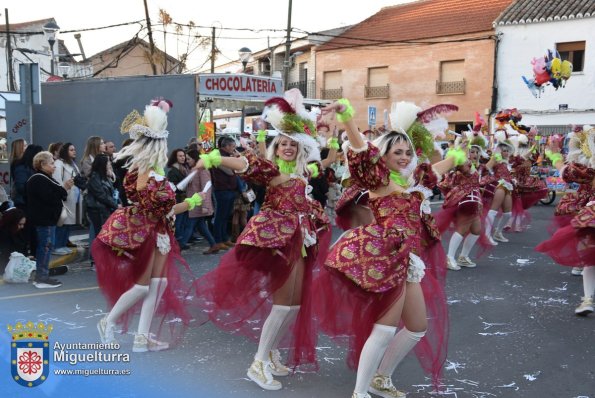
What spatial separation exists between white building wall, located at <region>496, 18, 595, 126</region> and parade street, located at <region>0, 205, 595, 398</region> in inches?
682

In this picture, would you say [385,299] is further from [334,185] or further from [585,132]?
[334,185]

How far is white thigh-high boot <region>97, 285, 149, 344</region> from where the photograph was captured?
4.56 metres

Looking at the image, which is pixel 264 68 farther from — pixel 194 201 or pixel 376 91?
pixel 194 201

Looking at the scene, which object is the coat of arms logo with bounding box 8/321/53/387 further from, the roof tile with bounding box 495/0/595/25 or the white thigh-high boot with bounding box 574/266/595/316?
the roof tile with bounding box 495/0/595/25

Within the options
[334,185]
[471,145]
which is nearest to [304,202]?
[471,145]

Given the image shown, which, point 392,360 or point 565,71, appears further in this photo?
point 565,71

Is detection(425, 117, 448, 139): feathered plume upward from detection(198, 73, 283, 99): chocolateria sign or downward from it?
downward

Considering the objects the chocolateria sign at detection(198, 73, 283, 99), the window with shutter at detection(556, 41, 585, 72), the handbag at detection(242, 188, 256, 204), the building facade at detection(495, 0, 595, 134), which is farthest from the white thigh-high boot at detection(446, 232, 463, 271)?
the window with shutter at detection(556, 41, 585, 72)

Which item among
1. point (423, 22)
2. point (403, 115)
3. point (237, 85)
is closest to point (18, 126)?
point (237, 85)

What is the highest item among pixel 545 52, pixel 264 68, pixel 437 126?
pixel 264 68

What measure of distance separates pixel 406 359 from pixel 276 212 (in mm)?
1568

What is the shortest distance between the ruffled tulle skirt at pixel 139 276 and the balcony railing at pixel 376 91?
78.4ft

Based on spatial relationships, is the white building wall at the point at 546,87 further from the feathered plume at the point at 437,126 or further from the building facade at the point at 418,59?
the feathered plume at the point at 437,126

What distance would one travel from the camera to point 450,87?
25.9 metres
